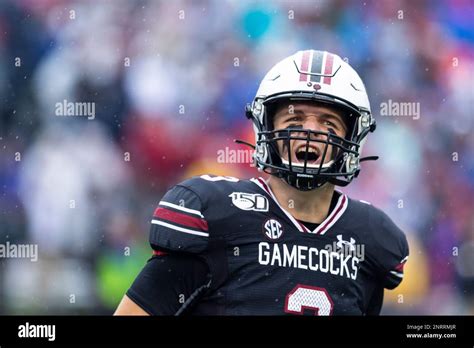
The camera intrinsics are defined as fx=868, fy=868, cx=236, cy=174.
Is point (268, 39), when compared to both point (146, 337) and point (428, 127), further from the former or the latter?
point (146, 337)

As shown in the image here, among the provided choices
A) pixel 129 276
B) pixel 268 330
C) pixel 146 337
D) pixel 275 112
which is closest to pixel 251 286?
pixel 268 330

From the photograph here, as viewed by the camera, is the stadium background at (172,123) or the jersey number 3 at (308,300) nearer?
the jersey number 3 at (308,300)

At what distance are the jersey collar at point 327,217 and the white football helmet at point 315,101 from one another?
4cm

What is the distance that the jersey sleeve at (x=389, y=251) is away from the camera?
6.56 feet

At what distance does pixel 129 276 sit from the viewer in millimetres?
4008

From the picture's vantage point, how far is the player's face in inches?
76.5

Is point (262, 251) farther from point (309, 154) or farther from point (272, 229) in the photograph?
point (309, 154)

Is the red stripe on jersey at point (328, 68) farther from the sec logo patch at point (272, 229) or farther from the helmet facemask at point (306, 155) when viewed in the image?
the sec logo patch at point (272, 229)

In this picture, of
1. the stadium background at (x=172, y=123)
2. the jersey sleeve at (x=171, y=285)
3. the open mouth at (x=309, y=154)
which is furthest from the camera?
the stadium background at (x=172, y=123)

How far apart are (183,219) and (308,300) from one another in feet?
1.04

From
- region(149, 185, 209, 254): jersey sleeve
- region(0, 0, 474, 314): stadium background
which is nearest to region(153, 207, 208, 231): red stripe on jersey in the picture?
region(149, 185, 209, 254): jersey sleeve

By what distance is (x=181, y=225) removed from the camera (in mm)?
1841

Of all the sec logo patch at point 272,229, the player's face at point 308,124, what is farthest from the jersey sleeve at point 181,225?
the player's face at point 308,124

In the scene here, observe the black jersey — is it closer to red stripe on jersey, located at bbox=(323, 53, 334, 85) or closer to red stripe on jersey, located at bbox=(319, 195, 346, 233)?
red stripe on jersey, located at bbox=(319, 195, 346, 233)
